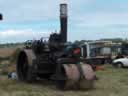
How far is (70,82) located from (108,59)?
25280 mm

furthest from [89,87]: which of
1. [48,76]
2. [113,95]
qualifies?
[48,76]

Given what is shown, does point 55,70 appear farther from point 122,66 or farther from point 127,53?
point 127,53

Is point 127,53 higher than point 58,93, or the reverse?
point 58,93

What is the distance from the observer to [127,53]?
39.9 m

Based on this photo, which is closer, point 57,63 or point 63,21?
point 57,63

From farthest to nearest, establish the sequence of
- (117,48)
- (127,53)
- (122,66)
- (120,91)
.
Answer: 1. (117,48)
2. (127,53)
3. (122,66)
4. (120,91)

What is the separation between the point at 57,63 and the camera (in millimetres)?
15859

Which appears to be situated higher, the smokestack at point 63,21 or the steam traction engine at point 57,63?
Result: the smokestack at point 63,21

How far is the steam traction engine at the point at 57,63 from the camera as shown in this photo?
15203mm

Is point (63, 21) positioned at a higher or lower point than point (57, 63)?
higher

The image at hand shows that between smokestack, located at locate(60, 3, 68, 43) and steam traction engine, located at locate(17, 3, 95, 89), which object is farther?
smokestack, located at locate(60, 3, 68, 43)

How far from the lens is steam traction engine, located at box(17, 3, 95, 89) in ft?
49.9

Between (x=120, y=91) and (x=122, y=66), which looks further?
(x=122, y=66)

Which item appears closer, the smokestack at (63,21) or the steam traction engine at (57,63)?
the steam traction engine at (57,63)
